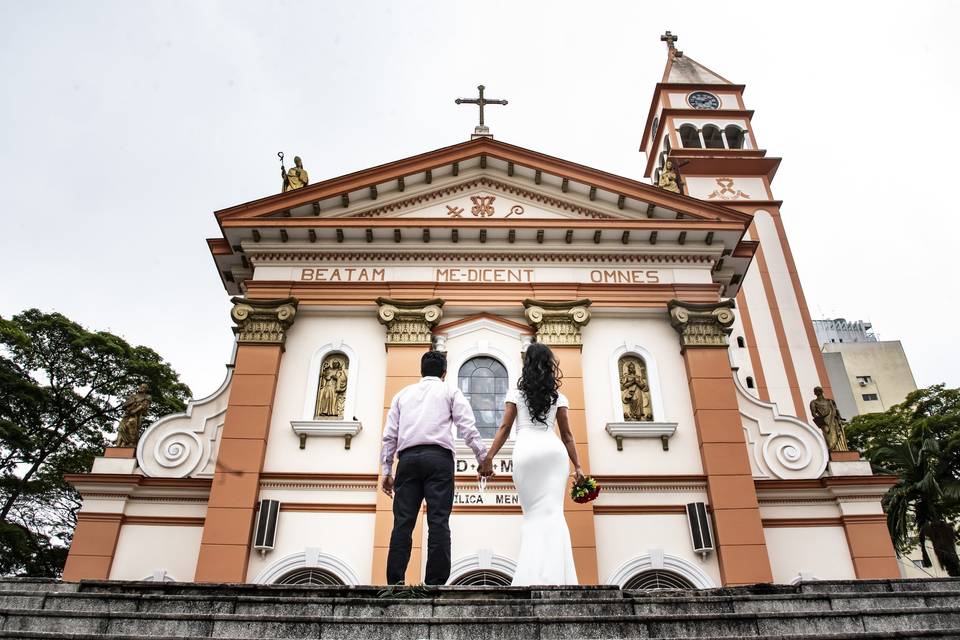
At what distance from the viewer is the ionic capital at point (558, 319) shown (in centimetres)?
1703

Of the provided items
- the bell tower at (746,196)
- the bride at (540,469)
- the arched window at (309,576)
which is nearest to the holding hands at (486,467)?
the bride at (540,469)

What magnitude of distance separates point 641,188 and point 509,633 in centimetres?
1437

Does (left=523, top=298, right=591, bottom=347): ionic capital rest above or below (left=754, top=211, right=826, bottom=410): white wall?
below

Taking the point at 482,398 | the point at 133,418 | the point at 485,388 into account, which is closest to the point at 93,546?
the point at 133,418

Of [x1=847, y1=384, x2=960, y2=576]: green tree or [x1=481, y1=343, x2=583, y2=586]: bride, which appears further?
[x1=847, y1=384, x2=960, y2=576]: green tree

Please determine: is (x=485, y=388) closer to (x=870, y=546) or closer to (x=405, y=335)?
(x=405, y=335)

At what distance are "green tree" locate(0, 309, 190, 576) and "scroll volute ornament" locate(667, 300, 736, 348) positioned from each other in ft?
68.6

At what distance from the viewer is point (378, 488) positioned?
15.2 meters

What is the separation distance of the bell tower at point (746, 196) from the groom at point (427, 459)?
17610mm

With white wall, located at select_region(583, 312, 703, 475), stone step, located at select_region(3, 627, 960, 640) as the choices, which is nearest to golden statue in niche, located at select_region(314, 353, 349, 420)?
white wall, located at select_region(583, 312, 703, 475)

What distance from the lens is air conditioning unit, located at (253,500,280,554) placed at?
14.7 meters

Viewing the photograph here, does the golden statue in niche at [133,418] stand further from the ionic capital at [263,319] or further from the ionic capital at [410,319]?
the ionic capital at [410,319]

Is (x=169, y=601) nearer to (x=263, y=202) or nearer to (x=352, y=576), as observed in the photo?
(x=352, y=576)

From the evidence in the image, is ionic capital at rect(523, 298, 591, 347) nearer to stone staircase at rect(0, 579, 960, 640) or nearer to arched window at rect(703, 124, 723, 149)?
stone staircase at rect(0, 579, 960, 640)
